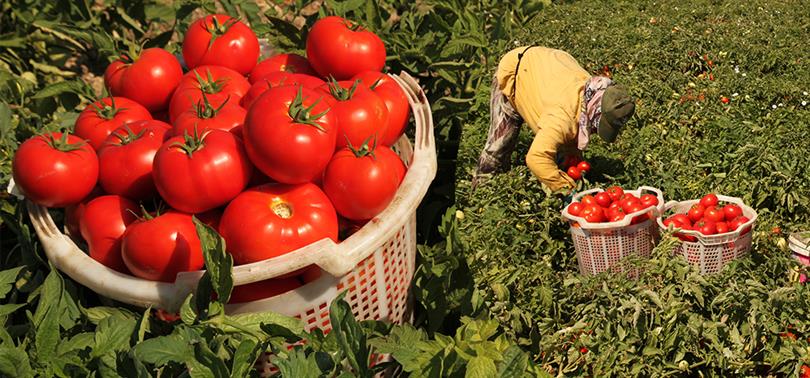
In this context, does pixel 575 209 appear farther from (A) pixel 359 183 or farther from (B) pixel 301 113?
(B) pixel 301 113

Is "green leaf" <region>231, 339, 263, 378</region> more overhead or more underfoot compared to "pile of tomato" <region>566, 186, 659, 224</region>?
more overhead

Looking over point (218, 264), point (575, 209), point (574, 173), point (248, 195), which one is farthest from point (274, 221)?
point (574, 173)

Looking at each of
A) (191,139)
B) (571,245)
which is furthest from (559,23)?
(191,139)

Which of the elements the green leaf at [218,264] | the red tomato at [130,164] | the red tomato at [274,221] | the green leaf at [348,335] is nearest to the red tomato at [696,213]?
the red tomato at [274,221]

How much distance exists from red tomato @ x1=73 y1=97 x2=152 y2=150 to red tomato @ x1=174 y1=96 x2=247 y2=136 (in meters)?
0.29

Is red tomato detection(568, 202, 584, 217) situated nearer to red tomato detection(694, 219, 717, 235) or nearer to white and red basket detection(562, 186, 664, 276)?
white and red basket detection(562, 186, 664, 276)

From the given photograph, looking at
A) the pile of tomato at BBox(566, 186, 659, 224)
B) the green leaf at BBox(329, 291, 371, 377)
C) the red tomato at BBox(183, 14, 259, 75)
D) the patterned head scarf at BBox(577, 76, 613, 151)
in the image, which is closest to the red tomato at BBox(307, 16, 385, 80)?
the red tomato at BBox(183, 14, 259, 75)

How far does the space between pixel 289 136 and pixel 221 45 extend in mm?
916

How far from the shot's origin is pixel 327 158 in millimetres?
2346

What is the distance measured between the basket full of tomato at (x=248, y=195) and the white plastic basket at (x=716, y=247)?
3.09 feet

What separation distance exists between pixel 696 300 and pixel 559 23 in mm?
2732

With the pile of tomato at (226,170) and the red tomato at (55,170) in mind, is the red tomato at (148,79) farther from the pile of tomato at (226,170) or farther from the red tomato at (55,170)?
the red tomato at (55,170)

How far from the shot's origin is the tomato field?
Result: 2.09 m

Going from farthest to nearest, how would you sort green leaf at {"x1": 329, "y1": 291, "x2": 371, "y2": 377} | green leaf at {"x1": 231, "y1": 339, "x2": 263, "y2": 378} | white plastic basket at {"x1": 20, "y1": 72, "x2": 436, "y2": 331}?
white plastic basket at {"x1": 20, "y1": 72, "x2": 436, "y2": 331}
green leaf at {"x1": 329, "y1": 291, "x2": 371, "y2": 377}
green leaf at {"x1": 231, "y1": 339, "x2": 263, "y2": 378}
